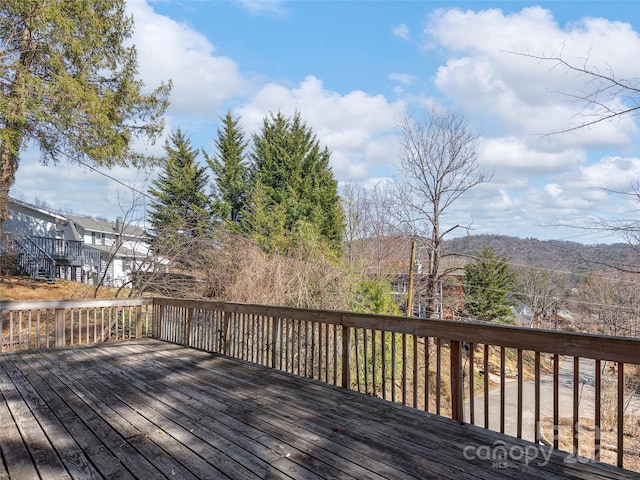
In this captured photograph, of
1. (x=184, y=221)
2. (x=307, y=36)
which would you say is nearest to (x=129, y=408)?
(x=184, y=221)

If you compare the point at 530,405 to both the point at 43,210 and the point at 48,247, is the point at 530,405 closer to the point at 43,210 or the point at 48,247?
the point at 48,247

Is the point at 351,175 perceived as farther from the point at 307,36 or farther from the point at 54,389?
the point at 54,389

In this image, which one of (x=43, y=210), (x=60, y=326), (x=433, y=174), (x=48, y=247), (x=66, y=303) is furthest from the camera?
(x=43, y=210)

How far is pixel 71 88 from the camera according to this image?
25.6ft

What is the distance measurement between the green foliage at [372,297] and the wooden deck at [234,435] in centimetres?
580

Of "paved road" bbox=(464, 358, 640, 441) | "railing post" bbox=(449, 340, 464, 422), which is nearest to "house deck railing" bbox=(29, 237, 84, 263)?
"paved road" bbox=(464, 358, 640, 441)

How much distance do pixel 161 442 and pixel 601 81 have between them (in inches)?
187

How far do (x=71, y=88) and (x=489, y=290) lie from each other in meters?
17.1

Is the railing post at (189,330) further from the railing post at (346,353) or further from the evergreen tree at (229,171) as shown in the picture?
the evergreen tree at (229,171)

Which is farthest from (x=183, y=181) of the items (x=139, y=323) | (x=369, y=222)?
(x=139, y=323)

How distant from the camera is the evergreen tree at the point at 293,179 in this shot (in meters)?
17.5

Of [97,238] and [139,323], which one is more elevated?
[97,238]

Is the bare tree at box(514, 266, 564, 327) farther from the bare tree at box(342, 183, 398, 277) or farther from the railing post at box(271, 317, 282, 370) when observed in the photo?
the railing post at box(271, 317, 282, 370)

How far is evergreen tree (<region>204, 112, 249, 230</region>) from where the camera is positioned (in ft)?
63.1
